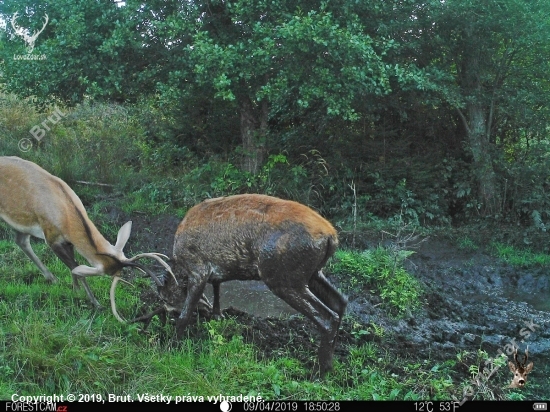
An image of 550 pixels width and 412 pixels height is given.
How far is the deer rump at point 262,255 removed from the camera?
583cm

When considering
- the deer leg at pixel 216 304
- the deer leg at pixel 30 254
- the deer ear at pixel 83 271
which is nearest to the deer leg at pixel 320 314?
the deer leg at pixel 216 304

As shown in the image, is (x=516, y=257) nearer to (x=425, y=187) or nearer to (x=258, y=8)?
(x=425, y=187)

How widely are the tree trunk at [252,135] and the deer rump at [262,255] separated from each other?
5.30m

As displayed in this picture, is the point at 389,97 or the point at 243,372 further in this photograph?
the point at 389,97

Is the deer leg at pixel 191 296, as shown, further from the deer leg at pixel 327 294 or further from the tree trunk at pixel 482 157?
the tree trunk at pixel 482 157

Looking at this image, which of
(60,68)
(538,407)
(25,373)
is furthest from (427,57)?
(25,373)

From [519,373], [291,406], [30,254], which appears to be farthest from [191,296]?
[519,373]

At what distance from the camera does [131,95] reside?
37.0ft

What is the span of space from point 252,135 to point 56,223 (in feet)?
17.1

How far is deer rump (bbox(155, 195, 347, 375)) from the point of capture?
229 inches

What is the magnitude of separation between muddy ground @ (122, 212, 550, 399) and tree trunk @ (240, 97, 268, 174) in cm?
191

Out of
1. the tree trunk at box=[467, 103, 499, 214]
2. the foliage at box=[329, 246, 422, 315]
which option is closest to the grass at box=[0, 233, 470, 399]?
the foliage at box=[329, 246, 422, 315]

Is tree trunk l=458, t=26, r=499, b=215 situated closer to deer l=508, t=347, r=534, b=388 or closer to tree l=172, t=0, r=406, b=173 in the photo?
tree l=172, t=0, r=406, b=173

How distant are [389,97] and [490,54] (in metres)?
1.73
